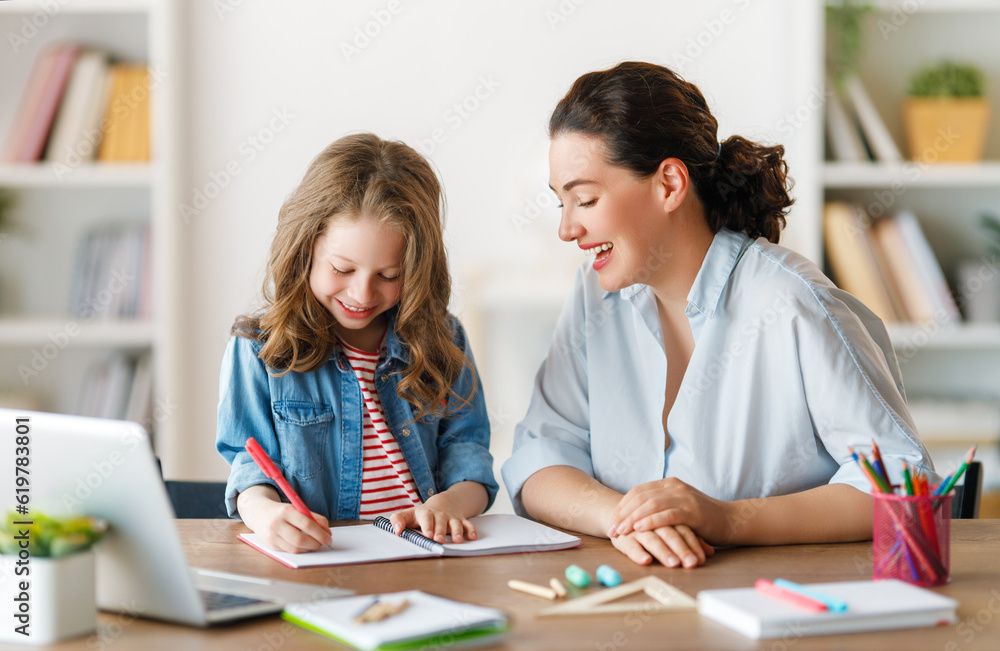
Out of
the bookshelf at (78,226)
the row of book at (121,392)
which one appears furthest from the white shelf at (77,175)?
the row of book at (121,392)

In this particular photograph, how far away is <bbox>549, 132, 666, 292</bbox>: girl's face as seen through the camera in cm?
141

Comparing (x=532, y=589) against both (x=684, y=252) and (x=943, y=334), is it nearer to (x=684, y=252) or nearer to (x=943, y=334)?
(x=684, y=252)

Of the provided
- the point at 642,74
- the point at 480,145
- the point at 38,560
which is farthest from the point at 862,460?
the point at 480,145

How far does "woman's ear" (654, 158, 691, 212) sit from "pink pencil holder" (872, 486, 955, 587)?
605mm

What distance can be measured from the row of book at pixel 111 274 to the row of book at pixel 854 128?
203 centimetres

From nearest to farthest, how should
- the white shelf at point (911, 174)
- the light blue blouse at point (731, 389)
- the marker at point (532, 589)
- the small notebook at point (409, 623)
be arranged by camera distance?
1. the small notebook at point (409, 623)
2. the marker at point (532, 589)
3. the light blue blouse at point (731, 389)
4. the white shelf at point (911, 174)

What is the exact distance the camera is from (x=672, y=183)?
4.72 ft

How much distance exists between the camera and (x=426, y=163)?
4.97 ft

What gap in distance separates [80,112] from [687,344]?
1.96 m

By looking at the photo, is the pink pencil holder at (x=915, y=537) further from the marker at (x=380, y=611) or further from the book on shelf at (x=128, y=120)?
the book on shelf at (x=128, y=120)

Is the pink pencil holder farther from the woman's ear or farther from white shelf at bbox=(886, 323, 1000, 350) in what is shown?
white shelf at bbox=(886, 323, 1000, 350)

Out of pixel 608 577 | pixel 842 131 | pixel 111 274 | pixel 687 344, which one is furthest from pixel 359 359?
pixel 842 131

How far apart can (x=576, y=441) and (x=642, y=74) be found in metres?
0.59

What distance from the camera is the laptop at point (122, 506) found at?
817 millimetres
